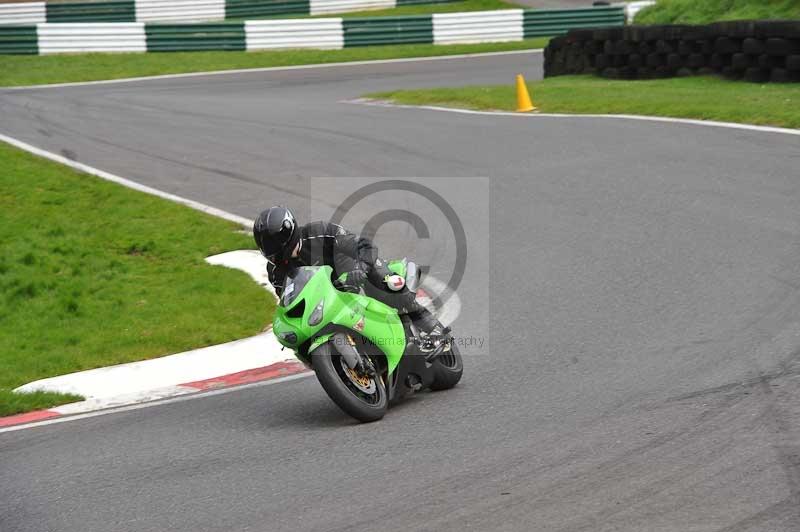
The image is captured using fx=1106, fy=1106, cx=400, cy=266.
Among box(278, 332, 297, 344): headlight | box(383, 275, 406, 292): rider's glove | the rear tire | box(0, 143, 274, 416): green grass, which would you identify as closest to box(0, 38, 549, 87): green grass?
box(0, 143, 274, 416): green grass

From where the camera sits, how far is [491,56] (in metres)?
30.2

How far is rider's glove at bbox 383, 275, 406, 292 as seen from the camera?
283 inches

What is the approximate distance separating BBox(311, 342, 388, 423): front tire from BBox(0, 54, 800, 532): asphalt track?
130 millimetres

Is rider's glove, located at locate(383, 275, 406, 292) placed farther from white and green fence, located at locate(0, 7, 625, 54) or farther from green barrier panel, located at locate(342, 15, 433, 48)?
green barrier panel, located at locate(342, 15, 433, 48)

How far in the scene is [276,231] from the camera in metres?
6.80

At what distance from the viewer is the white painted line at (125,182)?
13.4 metres

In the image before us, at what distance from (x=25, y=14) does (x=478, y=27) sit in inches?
579

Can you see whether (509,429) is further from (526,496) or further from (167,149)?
(167,149)

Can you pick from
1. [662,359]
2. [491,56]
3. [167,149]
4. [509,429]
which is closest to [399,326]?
[509,429]

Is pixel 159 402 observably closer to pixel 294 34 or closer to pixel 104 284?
pixel 104 284

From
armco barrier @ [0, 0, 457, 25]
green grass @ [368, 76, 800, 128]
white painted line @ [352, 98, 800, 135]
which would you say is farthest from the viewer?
armco barrier @ [0, 0, 457, 25]

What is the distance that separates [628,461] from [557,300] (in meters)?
3.91

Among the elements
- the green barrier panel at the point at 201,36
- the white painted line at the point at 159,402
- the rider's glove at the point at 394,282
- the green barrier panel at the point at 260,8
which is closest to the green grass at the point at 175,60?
the green barrier panel at the point at 201,36

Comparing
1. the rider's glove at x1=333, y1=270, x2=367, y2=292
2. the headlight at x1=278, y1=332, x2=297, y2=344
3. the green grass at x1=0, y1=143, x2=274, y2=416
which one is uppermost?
the rider's glove at x1=333, y1=270, x2=367, y2=292
